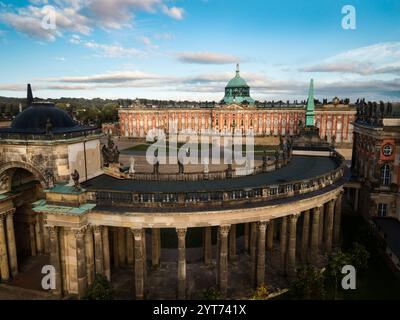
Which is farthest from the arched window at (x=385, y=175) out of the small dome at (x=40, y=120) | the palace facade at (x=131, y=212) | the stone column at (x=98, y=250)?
the small dome at (x=40, y=120)

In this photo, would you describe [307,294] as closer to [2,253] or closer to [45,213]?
[45,213]

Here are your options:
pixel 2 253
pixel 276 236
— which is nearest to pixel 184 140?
pixel 276 236

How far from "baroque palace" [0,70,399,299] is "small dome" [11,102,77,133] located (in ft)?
0.31

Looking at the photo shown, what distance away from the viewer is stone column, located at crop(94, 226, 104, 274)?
87.0ft

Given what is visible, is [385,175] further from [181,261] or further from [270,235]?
[181,261]

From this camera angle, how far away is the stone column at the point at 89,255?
1060 inches

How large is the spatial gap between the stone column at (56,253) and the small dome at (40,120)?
29.3ft

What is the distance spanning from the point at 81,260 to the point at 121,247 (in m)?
7.66

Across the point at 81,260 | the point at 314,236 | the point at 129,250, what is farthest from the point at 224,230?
the point at 129,250

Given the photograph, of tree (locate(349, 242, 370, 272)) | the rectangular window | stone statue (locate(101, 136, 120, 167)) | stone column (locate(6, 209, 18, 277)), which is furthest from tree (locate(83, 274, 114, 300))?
the rectangular window

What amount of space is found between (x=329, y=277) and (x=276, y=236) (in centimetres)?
1050

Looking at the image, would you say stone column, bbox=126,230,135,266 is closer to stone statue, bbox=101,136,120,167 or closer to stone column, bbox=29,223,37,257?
stone statue, bbox=101,136,120,167

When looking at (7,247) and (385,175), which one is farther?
(385,175)

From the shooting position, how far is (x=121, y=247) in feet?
111
